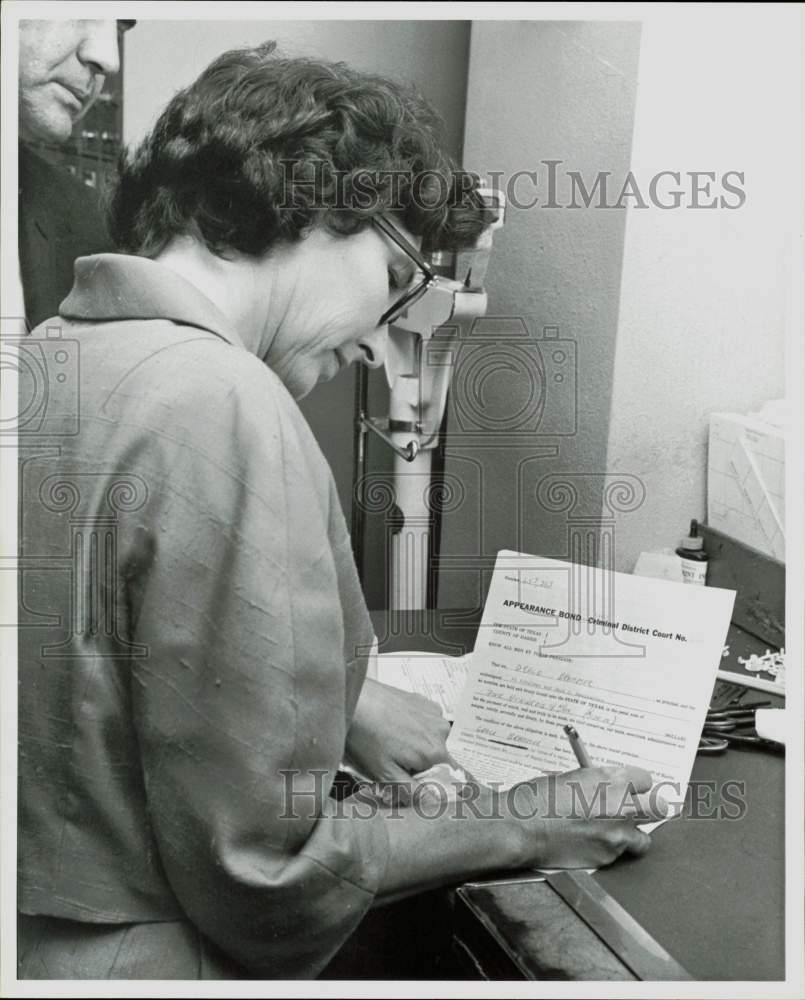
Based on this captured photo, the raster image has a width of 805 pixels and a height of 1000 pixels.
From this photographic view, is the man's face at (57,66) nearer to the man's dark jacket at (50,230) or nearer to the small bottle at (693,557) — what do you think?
the man's dark jacket at (50,230)

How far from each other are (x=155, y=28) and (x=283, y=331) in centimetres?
33

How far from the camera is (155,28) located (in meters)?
0.98

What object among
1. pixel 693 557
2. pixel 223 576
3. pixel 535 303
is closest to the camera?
pixel 223 576

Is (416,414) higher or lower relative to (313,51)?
lower

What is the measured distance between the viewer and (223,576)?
85 cm

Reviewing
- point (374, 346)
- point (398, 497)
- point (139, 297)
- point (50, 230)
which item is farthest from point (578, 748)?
point (50, 230)

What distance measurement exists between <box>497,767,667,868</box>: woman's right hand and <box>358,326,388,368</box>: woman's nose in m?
0.47

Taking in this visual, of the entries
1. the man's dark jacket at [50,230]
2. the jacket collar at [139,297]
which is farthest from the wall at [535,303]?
the man's dark jacket at [50,230]

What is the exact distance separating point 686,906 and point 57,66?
3.32ft

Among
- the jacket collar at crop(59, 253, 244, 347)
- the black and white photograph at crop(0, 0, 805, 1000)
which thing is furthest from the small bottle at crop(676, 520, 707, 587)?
the jacket collar at crop(59, 253, 244, 347)

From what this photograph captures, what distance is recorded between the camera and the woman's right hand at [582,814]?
36.3 inches

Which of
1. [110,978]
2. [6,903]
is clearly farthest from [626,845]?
[6,903]

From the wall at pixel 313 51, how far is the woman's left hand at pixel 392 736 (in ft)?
1.08

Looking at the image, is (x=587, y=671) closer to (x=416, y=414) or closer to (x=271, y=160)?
(x=416, y=414)
